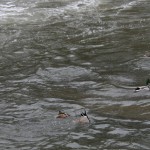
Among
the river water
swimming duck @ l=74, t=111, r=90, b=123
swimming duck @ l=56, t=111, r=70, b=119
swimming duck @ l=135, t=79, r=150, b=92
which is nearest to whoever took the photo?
the river water

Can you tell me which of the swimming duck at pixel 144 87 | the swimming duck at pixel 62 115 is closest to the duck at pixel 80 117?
the swimming duck at pixel 62 115

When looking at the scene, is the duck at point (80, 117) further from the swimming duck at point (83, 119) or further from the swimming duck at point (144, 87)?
the swimming duck at point (144, 87)

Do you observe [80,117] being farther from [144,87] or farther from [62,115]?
[144,87]

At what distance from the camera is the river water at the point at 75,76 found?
7.03 m

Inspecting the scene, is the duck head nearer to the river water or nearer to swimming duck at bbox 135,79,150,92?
the river water

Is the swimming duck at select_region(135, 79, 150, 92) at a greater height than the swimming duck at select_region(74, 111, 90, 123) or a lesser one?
greater

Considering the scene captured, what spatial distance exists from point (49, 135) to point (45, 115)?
0.85 metres

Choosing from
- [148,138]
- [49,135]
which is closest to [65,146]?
[49,135]

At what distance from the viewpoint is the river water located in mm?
7027

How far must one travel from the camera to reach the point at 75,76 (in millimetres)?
9969

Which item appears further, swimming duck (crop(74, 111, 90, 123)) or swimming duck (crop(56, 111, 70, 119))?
swimming duck (crop(56, 111, 70, 119))

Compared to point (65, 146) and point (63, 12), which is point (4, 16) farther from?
point (65, 146)

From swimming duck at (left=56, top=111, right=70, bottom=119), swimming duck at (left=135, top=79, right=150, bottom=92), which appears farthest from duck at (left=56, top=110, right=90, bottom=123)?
swimming duck at (left=135, top=79, right=150, bottom=92)

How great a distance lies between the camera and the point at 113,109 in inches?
313
